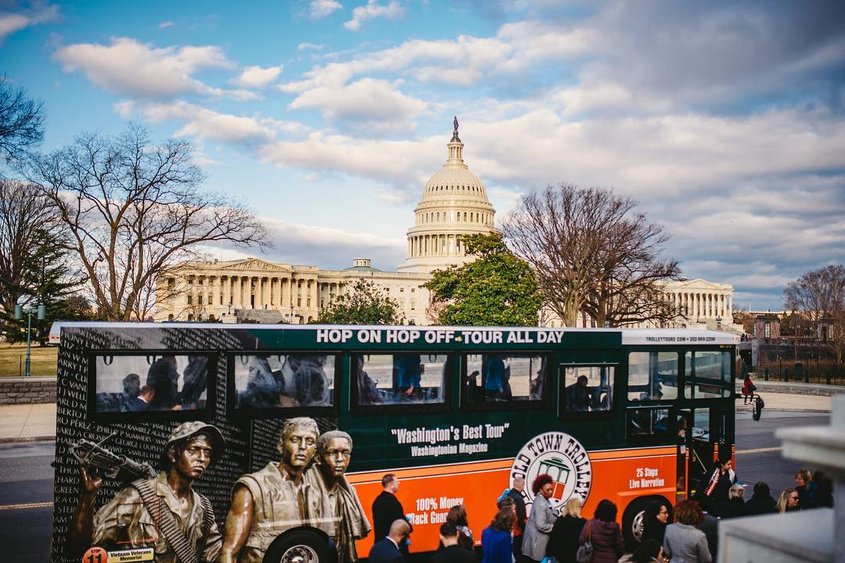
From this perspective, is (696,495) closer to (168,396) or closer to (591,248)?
(168,396)

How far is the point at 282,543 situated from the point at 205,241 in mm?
22872

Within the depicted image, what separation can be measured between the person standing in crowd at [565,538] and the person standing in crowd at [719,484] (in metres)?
3.71

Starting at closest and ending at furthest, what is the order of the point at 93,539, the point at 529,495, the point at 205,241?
the point at 93,539 < the point at 529,495 < the point at 205,241

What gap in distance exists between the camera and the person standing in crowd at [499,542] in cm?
780

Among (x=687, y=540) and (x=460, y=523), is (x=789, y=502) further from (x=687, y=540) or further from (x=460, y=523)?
(x=460, y=523)

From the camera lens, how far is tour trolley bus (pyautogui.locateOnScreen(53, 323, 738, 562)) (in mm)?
8633

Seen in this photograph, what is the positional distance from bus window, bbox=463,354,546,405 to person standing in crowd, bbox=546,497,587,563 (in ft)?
7.94

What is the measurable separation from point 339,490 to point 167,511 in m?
2.20

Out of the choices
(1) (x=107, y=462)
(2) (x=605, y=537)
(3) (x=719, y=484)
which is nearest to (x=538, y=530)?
(2) (x=605, y=537)

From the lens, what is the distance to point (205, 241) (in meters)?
30.5

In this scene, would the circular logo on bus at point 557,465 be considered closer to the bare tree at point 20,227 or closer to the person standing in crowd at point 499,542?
the person standing in crowd at point 499,542

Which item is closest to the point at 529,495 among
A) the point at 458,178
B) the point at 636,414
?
the point at 636,414

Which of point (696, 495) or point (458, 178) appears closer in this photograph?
point (696, 495)

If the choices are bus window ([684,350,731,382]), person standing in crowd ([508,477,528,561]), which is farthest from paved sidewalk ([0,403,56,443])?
bus window ([684,350,731,382])
